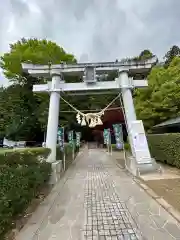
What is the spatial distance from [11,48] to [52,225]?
1069 inches

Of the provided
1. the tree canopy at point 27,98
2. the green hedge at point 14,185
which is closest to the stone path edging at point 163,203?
the green hedge at point 14,185

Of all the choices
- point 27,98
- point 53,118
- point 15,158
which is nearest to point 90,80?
point 53,118

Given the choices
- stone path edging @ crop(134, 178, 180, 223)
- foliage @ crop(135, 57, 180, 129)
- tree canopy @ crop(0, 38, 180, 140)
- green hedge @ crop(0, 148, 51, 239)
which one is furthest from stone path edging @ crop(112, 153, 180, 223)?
tree canopy @ crop(0, 38, 180, 140)

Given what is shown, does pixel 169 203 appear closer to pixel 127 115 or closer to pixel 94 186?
pixel 94 186

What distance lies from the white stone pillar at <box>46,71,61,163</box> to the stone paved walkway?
9.73ft

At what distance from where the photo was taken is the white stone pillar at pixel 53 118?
9312 mm

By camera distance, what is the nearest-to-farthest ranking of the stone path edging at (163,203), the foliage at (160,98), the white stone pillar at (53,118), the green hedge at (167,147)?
the stone path edging at (163,203)
the white stone pillar at (53,118)
the green hedge at (167,147)
the foliage at (160,98)

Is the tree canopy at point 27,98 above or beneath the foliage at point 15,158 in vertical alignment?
above

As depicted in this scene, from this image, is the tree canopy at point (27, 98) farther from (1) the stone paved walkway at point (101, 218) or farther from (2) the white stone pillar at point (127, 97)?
(1) the stone paved walkway at point (101, 218)

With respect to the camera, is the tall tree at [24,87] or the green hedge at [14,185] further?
the tall tree at [24,87]

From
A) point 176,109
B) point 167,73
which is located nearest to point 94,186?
point 176,109

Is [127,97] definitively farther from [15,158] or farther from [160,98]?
[160,98]

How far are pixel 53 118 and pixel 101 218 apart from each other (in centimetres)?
613

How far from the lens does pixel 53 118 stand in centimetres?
973
